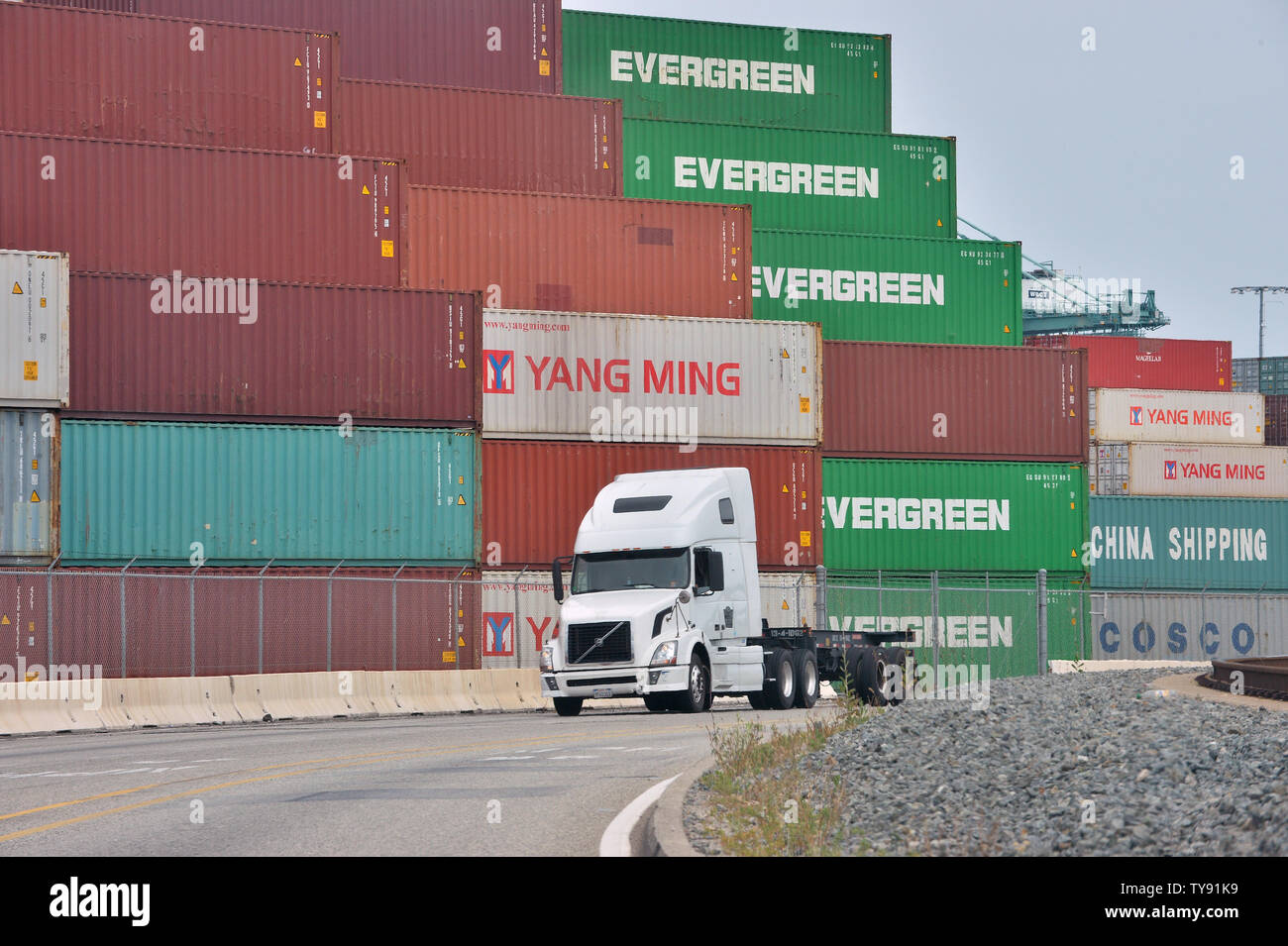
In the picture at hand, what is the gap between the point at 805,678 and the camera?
2558 cm

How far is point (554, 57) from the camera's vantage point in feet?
128

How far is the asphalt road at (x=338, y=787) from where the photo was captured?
993 centimetres

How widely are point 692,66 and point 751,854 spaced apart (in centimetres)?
3660

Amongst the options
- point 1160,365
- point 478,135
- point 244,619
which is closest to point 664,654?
point 244,619

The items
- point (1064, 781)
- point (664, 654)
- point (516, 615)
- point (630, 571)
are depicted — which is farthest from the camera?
point (516, 615)

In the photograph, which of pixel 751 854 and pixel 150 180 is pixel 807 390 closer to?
pixel 150 180

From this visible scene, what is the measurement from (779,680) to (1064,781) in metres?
15.1

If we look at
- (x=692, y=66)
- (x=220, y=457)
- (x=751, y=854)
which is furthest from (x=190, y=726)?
(x=692, y=66)

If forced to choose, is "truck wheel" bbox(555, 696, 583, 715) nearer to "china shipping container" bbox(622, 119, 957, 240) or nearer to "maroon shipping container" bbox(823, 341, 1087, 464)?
"maroon shipping container" bbox(823, 341, 1087, 464)

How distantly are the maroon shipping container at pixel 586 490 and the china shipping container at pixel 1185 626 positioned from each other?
10.5 meters

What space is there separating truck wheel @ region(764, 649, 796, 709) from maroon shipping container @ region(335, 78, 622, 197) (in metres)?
14.8

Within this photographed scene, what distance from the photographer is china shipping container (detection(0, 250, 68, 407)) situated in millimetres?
28359

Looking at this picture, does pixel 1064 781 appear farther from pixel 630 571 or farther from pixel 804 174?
pixel 804 174
